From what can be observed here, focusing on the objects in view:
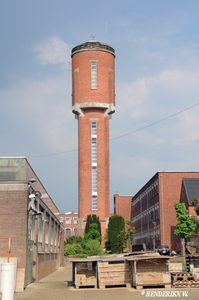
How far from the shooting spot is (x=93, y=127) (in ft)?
232

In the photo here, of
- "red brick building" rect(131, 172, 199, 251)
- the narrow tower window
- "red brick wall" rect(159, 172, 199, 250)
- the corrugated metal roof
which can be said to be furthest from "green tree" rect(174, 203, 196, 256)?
the narrow tower window

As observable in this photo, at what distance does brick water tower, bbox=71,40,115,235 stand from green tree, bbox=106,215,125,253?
14.8 feet

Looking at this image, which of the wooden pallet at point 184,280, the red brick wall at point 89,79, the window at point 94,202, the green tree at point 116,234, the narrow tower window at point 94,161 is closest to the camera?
the wooden pallet at point 184,280

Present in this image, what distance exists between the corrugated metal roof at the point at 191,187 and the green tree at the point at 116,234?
10037mm

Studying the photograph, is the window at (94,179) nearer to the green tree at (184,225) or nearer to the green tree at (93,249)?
the green tree at (93,249)

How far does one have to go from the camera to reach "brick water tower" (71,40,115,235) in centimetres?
6988

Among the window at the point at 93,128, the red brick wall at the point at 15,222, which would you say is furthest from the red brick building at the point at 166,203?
the red brick wall at the point at 15,222

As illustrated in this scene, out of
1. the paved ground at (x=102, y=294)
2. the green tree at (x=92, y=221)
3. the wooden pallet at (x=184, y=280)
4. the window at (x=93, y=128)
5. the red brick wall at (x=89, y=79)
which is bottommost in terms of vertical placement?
the paved ground at (x=102, y=294)

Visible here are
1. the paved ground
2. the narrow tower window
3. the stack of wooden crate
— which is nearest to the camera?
the paved ground

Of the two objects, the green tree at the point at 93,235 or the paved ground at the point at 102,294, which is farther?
the green tree at the point at 93,235

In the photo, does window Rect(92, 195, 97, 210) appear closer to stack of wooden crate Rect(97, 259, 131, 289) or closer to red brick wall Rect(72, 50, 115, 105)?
red brick wall Rect(72, 50, 115, 105)

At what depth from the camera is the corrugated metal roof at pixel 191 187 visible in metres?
59.2

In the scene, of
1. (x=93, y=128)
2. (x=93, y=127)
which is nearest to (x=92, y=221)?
(x=93, y=128)

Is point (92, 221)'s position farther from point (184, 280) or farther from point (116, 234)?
point (184, 280)
